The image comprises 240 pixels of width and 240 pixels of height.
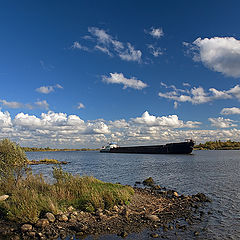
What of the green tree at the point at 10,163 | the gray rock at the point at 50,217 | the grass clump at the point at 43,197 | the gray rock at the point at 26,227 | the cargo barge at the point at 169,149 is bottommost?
the cargo barge at the point at 169,149

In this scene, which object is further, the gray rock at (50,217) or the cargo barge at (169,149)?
the cargo barge at (169,149)

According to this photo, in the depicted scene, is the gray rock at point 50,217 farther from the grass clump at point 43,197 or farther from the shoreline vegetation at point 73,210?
the grass clump at point 43,197

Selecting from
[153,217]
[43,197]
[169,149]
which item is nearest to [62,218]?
[43,197]

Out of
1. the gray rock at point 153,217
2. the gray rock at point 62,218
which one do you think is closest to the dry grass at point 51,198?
the gray rock at point 62,218

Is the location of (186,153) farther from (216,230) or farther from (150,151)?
(216,230)

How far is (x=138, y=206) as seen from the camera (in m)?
17.3

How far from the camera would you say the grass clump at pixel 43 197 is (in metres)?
13.4

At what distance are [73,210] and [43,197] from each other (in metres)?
2.32

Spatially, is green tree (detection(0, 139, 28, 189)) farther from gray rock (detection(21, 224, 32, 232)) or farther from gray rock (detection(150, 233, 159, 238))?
gray rock (detection(150, 233, 159, 238))

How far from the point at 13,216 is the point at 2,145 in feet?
29.9

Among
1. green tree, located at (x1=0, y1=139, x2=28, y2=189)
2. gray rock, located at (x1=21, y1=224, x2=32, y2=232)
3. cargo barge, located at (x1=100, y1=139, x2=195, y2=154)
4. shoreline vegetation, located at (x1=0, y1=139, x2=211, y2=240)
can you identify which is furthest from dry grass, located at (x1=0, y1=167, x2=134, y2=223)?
cargo barge, located at (x1=100, y1=139, x2=195, y2=154)

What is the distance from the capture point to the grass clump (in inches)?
528

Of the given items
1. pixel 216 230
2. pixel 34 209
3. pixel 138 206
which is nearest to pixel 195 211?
pixel 216 230

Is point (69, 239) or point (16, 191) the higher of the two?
point (16, 191)
